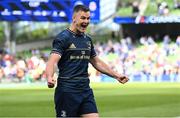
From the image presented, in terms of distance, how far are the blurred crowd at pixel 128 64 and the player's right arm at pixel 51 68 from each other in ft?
105

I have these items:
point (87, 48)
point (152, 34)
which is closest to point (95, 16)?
point (152, 34)

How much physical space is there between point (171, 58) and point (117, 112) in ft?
89.7

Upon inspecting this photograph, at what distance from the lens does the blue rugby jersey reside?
696cm

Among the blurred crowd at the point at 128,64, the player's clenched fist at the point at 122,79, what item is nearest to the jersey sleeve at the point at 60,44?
the player's clenched fist at the point at 122,79

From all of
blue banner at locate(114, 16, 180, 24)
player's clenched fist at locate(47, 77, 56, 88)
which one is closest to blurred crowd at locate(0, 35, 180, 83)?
blue banner at locate(114, 16, 180, 24)

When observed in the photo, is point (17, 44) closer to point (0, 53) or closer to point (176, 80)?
point (0, 53)

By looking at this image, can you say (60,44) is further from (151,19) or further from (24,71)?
(151,19)

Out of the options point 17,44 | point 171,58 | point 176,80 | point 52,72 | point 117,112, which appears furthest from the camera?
point 17,44

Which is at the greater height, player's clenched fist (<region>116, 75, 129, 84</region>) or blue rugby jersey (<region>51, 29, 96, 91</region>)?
blue rugby jersey (<region>51, 29, 96, 91</region>)

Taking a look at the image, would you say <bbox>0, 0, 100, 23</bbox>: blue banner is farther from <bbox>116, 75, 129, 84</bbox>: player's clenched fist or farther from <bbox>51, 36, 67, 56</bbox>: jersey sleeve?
<bbox>51, 36, 67, 56</bbox>: jersey sleeve

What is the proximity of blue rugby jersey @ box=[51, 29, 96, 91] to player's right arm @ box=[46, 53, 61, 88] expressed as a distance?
0.34ft

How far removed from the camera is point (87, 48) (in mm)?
7070

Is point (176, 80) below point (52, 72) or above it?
below

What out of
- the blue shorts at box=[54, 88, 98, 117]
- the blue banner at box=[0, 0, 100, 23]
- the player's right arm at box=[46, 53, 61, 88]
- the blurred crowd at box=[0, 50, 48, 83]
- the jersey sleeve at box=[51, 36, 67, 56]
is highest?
the blue banner at box=[0, 0, 100, 23]
